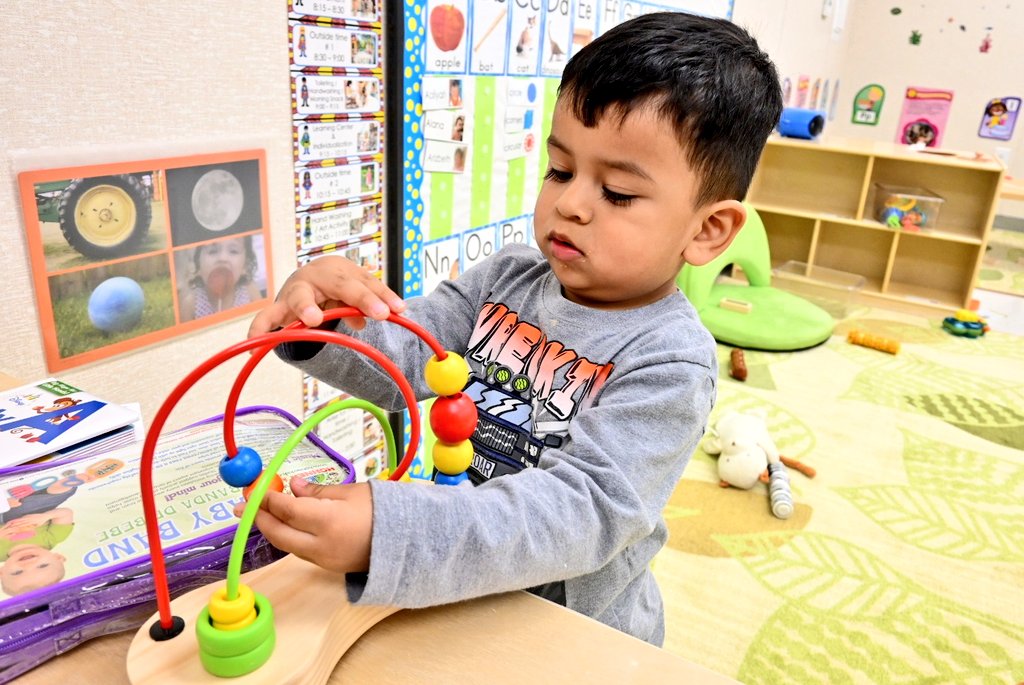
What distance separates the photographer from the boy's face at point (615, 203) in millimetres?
600

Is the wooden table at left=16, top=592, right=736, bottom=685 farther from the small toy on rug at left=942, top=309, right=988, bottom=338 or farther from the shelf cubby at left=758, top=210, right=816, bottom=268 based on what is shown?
the shelf cubby at left=758, top=210, right=816, bottom=268

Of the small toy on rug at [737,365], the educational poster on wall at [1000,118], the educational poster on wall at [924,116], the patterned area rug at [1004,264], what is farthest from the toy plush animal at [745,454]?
the educational poster on wall at [1000,118]

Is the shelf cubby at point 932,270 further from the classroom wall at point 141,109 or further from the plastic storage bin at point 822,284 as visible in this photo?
the classroom wall at point 141,109

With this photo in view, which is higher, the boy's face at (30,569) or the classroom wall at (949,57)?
the classroom wall at (949,57)

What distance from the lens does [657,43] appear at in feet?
2.02

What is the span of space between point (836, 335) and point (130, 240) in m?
2.57

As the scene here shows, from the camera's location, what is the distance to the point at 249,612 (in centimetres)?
41

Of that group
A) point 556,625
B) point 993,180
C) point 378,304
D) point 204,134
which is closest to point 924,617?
point 556,625

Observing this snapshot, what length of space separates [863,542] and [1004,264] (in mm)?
3111

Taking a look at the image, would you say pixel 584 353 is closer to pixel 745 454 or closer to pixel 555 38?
pixel 555 38

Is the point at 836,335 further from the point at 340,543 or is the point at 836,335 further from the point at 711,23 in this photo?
the point at 340,543

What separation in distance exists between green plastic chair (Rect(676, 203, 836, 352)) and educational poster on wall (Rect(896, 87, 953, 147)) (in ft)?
7.78

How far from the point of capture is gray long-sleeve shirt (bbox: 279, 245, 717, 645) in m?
0.45

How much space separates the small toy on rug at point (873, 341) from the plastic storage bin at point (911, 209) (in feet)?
1.87
